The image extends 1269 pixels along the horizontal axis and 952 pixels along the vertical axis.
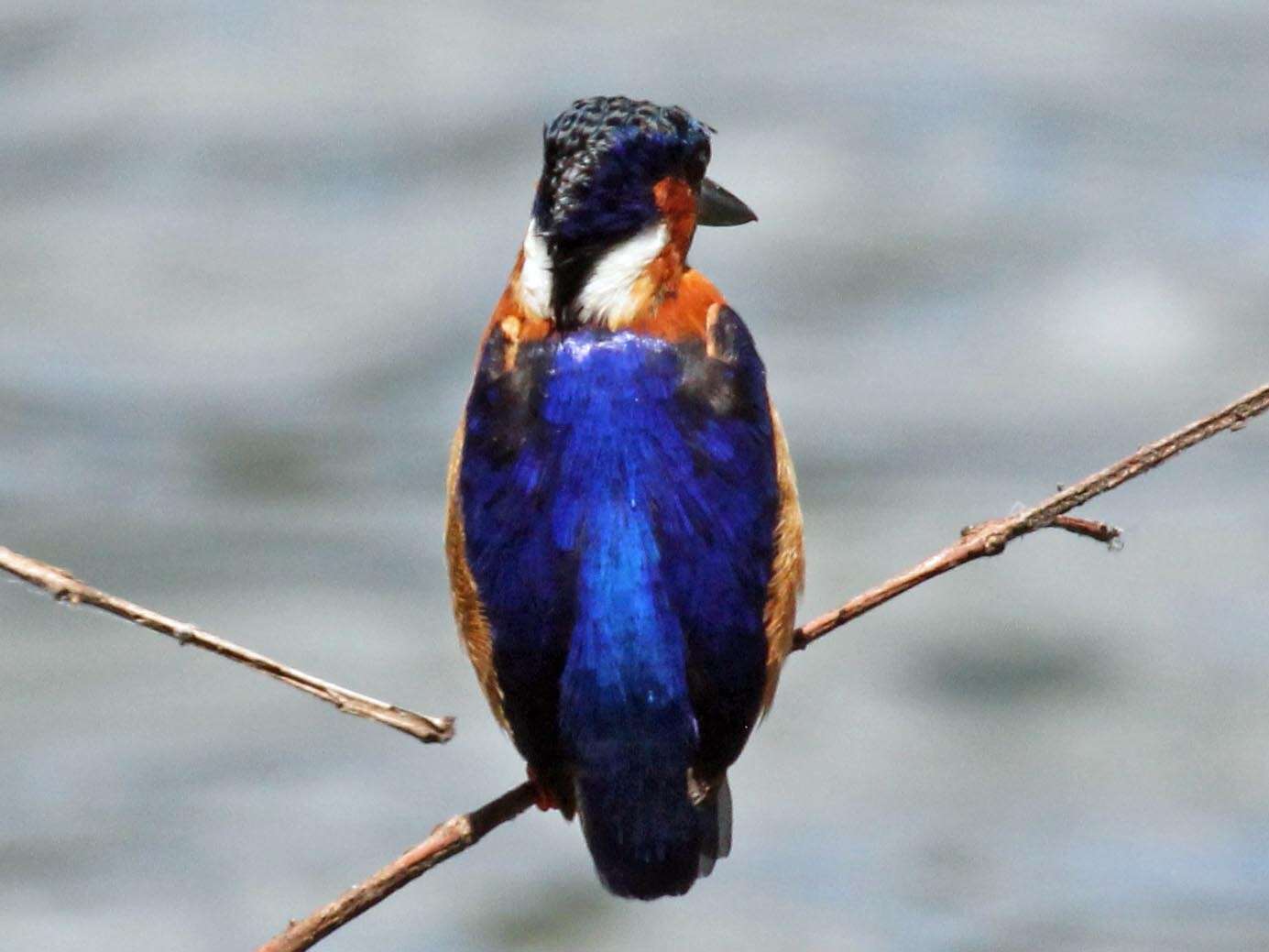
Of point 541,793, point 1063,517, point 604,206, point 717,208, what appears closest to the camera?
point 1063,517

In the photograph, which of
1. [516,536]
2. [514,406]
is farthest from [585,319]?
[516,536]

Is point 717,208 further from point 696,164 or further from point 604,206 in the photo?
point 604,206

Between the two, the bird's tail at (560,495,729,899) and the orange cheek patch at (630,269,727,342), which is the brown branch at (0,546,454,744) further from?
the orange cheek patch at (630,269,727,342)

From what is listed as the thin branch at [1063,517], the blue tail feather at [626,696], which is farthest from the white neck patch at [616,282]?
the thin branch at [1063,517]

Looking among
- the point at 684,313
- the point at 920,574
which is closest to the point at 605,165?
the point at 684,313

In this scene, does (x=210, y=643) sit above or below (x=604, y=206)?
below

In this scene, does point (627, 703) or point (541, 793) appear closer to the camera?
point (627, 703)

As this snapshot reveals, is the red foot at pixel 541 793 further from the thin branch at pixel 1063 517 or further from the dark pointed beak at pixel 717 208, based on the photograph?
the dark pointed beak at pixel 717 208
